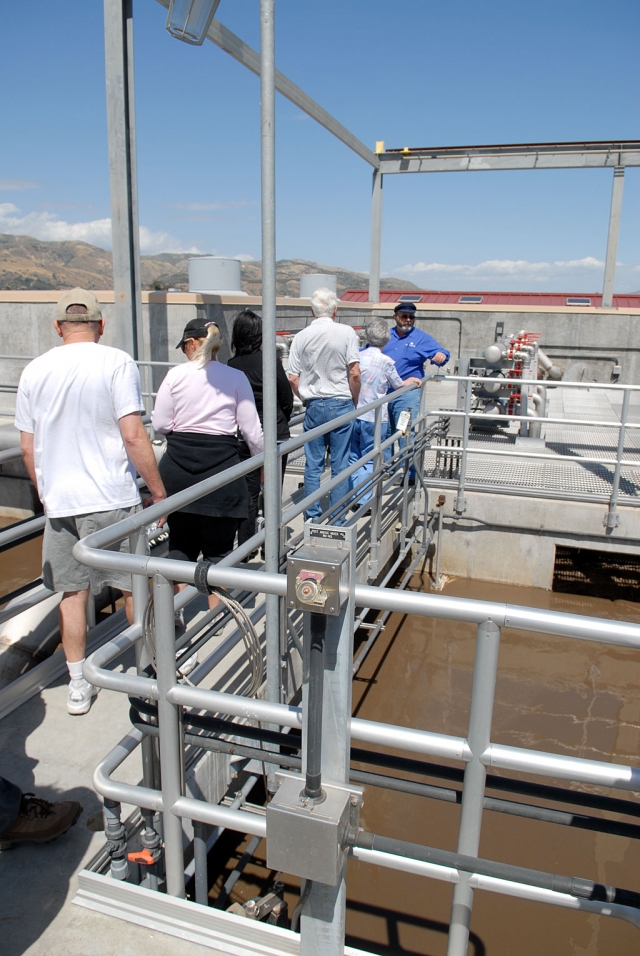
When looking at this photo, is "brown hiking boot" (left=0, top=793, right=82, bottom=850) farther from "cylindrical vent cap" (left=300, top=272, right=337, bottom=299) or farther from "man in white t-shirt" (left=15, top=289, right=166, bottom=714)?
"cylindrical vent cap" (left=300, top=272, right=337, bottom=299)

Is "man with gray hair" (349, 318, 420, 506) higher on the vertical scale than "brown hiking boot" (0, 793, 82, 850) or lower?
higher

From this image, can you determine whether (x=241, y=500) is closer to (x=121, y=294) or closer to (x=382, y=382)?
(x=382, y=382)

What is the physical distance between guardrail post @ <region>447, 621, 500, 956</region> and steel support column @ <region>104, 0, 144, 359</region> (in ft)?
20.3

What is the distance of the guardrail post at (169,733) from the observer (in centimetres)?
169

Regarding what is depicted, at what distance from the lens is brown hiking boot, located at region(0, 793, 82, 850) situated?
7.38 ft

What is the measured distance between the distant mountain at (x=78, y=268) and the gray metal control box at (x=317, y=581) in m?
89.2

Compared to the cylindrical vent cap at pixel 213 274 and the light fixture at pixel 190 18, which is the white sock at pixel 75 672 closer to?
the light fixture at pixel 190 18

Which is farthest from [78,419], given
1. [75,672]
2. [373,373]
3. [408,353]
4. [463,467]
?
[463,467]

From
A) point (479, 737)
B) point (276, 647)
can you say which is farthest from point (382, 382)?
point (479, 737)

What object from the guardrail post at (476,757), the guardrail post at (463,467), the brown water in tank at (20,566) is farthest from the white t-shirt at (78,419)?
the guardrail post at (463,467)

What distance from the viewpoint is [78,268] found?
117 meters

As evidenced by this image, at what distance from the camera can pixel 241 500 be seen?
10.9ft

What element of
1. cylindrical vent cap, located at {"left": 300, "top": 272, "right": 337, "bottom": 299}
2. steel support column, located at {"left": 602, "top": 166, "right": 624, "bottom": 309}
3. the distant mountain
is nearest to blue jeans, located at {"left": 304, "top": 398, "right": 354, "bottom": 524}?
cylindrical vent cap, located at {"left": 300, "top": 272, "right": 337, "bottom": 299}

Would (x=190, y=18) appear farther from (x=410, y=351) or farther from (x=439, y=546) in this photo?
(x=439, y=546)
